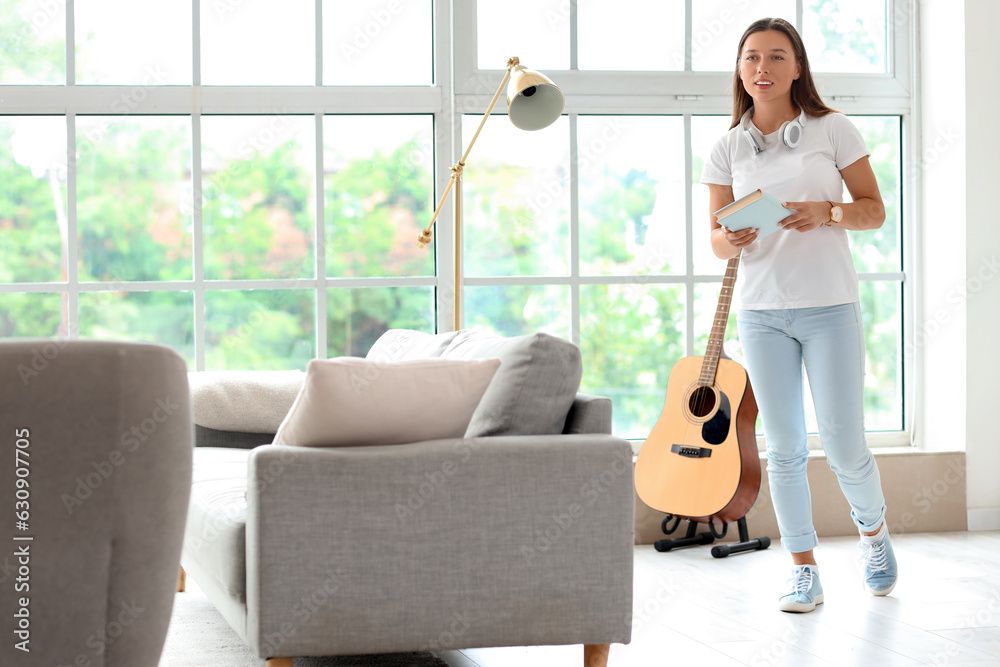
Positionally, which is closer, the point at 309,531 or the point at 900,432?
the point at 309,531

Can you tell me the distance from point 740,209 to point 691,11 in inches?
75.4

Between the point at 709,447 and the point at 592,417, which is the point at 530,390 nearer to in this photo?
the point at 592,417

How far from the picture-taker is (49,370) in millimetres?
730

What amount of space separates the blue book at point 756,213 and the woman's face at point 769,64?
0.36 meters

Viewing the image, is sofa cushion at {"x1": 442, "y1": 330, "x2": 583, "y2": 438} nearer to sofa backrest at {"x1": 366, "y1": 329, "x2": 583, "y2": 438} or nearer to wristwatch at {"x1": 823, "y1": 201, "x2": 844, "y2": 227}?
sofa backrest at {"x1": 366, "y1": 329, "x2": 583, "y2": 438}

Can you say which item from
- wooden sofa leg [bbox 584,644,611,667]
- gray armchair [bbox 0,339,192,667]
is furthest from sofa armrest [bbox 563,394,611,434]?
gray armchair [bbox 0,339,192,667]

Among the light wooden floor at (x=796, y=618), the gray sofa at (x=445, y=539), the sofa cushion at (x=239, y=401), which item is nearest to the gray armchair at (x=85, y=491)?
the gray sofa at (x=445, y=539)

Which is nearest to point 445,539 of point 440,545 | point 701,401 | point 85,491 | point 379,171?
point 440,545

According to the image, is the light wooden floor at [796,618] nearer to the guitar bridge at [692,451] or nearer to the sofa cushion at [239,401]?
the guitar bridge at [692,451]

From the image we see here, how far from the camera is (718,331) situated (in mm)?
3227

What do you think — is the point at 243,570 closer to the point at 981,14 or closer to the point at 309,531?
the point at 309,531

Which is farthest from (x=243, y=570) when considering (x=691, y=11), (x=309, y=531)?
(x=691, y=11)

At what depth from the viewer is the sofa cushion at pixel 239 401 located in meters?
3.00

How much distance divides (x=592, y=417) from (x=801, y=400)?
85cm
